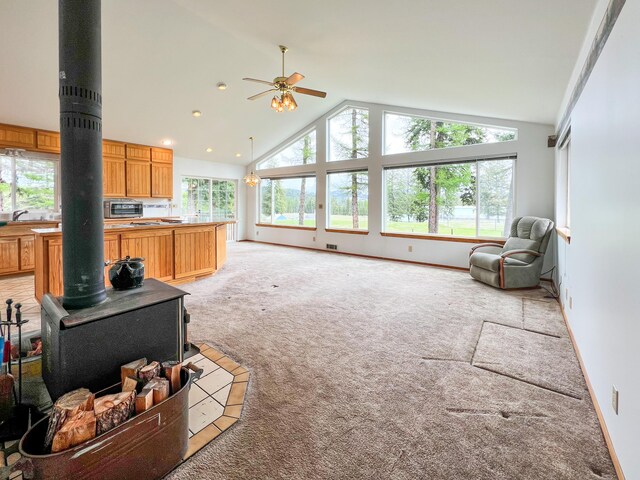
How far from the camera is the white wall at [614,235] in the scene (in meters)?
1.31

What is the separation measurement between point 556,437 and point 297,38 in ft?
15.3

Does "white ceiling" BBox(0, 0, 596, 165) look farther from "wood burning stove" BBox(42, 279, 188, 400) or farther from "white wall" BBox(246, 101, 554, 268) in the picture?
"wood burning stove" BBox(42, 279, 188, 400)

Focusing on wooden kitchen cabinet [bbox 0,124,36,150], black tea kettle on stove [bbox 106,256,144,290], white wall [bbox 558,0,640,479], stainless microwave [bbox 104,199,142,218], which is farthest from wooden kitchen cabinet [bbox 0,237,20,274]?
white wall [bbox 558,0,640,479]

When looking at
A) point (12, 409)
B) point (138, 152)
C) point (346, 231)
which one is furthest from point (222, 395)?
point (138, 152)

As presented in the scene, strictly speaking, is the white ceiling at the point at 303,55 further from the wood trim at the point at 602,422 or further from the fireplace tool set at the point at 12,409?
the fireplace tool set at the point at 12,409

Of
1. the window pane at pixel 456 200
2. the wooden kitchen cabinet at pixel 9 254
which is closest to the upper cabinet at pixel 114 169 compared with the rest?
the wooden kitchen cabinet at pixel 9 254

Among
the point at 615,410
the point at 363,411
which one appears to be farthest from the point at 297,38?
the point at 615,410

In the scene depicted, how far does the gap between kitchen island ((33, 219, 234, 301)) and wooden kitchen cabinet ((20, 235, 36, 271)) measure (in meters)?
1.70

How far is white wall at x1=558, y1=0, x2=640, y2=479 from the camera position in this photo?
Answer: 1306 mm

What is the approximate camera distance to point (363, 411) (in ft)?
5.97

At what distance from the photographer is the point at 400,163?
6617mm

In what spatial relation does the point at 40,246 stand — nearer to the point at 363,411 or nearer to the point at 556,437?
the point at 363,411

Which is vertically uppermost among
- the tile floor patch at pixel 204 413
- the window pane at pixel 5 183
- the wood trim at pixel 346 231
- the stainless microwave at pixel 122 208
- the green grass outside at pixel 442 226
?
the window pane at pixel 5 183

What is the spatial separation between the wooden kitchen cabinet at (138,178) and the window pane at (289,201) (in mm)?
3339
